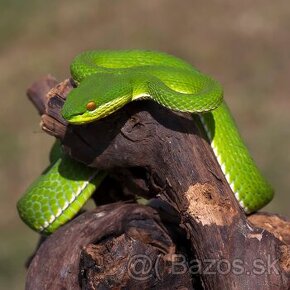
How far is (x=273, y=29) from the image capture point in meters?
16.8

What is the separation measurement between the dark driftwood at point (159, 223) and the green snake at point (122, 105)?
125 millimetres

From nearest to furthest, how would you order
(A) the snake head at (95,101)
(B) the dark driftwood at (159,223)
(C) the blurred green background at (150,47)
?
(B) the dark driftwood at (159,223)
(A) the snake head at (95,101)
(C) the blurred green background at (150,47)

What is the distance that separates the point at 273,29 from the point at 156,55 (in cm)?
1175

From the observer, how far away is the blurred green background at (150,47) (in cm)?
1241

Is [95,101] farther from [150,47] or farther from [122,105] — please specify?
[150,47]

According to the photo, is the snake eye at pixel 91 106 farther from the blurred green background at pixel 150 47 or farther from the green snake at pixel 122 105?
the blurred green background at pixel 150 47

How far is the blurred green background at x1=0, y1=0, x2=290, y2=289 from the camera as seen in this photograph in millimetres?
12406

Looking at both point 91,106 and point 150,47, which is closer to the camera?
point 91,106

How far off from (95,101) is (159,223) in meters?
0.86

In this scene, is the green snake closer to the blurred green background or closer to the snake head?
the snake head

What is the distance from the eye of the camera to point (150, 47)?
16.8m

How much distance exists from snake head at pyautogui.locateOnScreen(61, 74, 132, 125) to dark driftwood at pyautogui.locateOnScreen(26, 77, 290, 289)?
0.12 m

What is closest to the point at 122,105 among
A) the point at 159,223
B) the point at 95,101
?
the point at 95,101

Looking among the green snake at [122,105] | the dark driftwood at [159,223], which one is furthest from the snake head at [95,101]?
the dark driftwood at [159,223]
